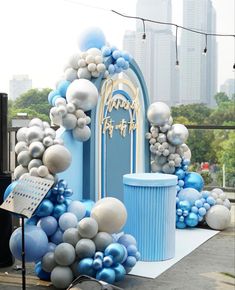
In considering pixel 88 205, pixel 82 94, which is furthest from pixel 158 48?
pixel 88 205

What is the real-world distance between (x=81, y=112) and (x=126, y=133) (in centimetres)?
117

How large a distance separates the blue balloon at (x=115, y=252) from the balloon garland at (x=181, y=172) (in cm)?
201

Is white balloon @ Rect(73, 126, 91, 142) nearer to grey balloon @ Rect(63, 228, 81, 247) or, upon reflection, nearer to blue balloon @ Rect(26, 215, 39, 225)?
blue balloon @ Rect(26, 215, 39, 225)

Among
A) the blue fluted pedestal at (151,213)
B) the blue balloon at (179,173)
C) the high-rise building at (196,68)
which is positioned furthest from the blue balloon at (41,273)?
the high-rise building at (196,68)

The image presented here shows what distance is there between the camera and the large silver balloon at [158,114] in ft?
18.7

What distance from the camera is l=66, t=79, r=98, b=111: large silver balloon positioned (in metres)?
4.29

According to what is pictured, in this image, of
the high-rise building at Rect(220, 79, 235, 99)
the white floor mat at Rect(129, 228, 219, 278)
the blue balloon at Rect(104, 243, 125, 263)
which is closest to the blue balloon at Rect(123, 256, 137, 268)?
the blue balloon at Rect(104, 243, 125, 263)

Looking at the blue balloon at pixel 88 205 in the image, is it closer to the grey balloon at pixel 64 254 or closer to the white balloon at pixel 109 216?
the white balloon at pixel 109 216

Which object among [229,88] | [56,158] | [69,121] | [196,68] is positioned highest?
[196,68]

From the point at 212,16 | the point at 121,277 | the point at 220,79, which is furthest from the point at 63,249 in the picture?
the point at 220,79

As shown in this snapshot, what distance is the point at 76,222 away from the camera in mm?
3775

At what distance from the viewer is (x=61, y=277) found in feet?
11.6

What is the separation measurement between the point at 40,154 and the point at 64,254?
31.2 inches

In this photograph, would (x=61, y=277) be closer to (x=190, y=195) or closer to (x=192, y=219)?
(x=192, y=219)
